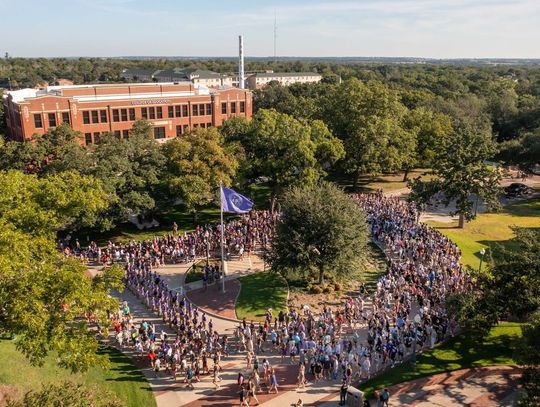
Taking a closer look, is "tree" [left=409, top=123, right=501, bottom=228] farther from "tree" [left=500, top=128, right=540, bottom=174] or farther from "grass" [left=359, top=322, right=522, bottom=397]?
"grass" [left=359, top=322, right=522, bottom=397]

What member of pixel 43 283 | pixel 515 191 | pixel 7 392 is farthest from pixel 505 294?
pixel 515 191

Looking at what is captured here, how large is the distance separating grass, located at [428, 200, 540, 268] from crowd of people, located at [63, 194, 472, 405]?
12.7 feet

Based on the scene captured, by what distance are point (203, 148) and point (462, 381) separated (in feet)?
92.3

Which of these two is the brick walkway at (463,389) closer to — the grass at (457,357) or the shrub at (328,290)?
the grass at (457,357)

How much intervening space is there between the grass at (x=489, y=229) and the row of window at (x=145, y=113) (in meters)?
44.5

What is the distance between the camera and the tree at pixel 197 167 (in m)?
39.5

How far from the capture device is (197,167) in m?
40.6

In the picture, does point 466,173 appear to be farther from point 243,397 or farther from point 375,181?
point 243,397

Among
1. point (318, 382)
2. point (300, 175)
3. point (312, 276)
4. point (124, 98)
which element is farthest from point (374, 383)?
point (124, 98)

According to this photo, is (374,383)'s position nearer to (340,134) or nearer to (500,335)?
(500,335)

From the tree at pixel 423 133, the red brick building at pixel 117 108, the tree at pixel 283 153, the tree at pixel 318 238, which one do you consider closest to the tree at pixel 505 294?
the tree at pixel 318 238

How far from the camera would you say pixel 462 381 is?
2120 cm

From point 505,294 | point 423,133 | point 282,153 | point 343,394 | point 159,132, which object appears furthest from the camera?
point 159,132

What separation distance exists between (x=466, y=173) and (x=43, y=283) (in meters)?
34.4
